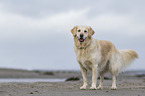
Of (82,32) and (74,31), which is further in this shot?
(74,31)

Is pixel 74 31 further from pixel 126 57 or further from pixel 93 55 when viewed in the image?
pixel 126 57

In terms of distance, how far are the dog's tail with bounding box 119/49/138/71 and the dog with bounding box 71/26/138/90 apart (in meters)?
0.14

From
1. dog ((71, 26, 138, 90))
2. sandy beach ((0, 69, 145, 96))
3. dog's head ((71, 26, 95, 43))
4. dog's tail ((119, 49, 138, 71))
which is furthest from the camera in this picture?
dog's tail ((119, 49, 138, 71))

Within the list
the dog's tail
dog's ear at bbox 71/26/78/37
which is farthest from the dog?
the dog's tail

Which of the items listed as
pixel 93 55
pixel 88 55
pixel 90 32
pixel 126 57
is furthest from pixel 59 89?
pixel 126 57

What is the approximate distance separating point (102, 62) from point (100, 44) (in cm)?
65

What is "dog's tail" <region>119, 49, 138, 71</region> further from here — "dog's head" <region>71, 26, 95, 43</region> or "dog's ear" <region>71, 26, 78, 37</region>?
"dog's ear" <region>71, 26, 78, 37</region>

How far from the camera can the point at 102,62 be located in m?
9.48

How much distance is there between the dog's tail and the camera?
406 inches

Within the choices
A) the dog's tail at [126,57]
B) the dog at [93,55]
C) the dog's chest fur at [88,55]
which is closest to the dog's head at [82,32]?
the dog at [93,55]

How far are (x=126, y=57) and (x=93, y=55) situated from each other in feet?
7.13

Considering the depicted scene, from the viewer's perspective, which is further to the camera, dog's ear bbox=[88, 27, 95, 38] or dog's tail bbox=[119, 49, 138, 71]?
dog's tail bbox=[119, 49, 138, 71]

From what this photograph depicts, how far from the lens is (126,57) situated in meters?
10.5

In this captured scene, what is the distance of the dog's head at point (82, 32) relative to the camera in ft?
28.1
